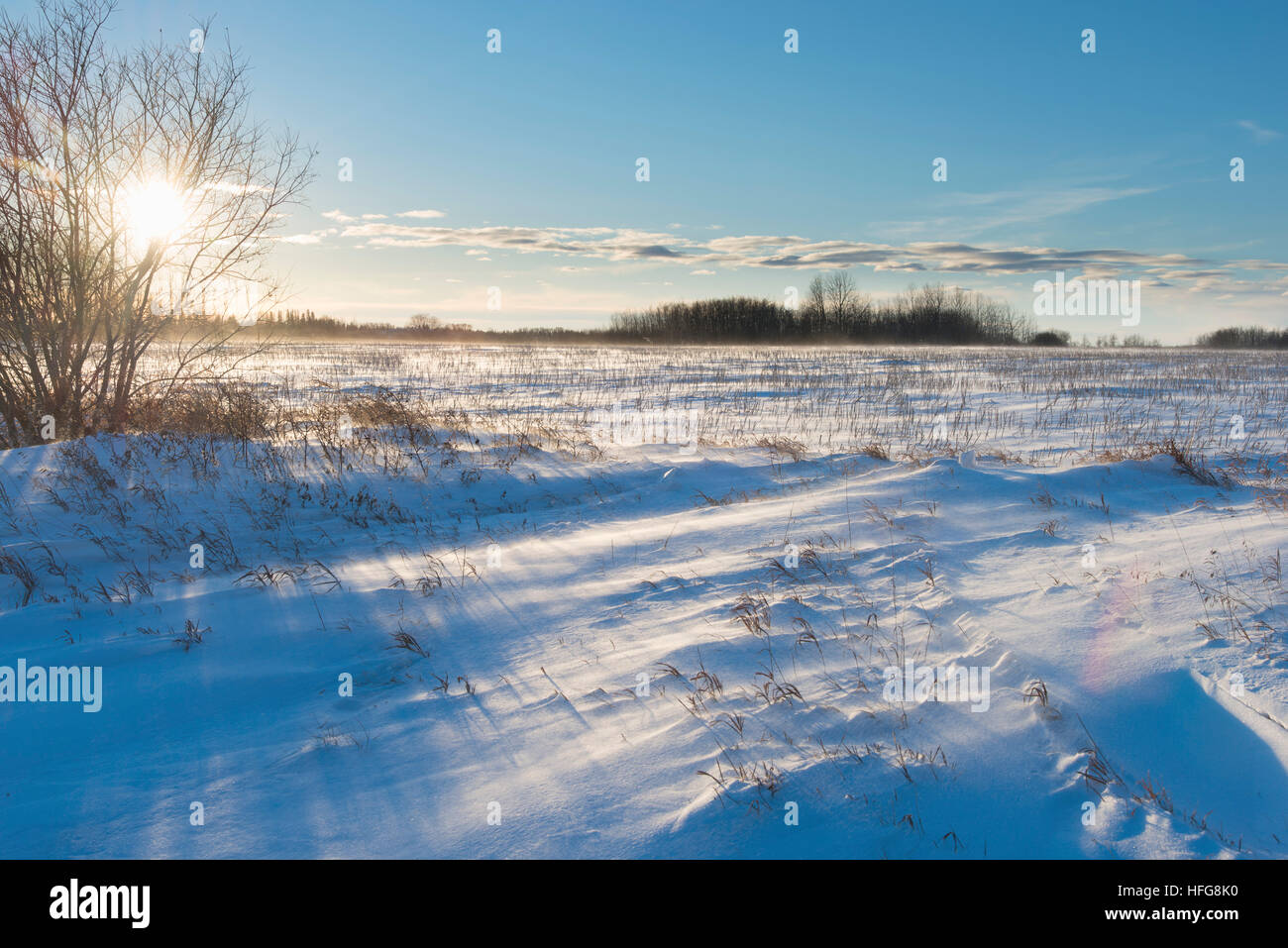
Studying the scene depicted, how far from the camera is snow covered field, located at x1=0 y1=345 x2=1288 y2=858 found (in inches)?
96.0

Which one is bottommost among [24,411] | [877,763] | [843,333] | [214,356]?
[877,763]

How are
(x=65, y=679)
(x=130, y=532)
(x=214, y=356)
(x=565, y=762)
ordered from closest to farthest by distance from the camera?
(x=565, y=762)
(x=65, y=679)
(x=130, y=532)
(x=214, y=356)

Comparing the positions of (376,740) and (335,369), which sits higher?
(335,369)

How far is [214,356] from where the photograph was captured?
10633mm

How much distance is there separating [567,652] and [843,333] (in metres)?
85.8

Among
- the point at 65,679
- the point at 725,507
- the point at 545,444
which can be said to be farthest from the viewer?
the point at 545,444

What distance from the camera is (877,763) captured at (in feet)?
8.56

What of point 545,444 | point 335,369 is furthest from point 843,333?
point 545,444

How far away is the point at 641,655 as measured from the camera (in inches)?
147

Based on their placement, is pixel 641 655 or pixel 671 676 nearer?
pixel 671 676

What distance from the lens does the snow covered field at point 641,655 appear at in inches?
96.0

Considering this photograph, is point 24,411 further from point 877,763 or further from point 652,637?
point 877,763
